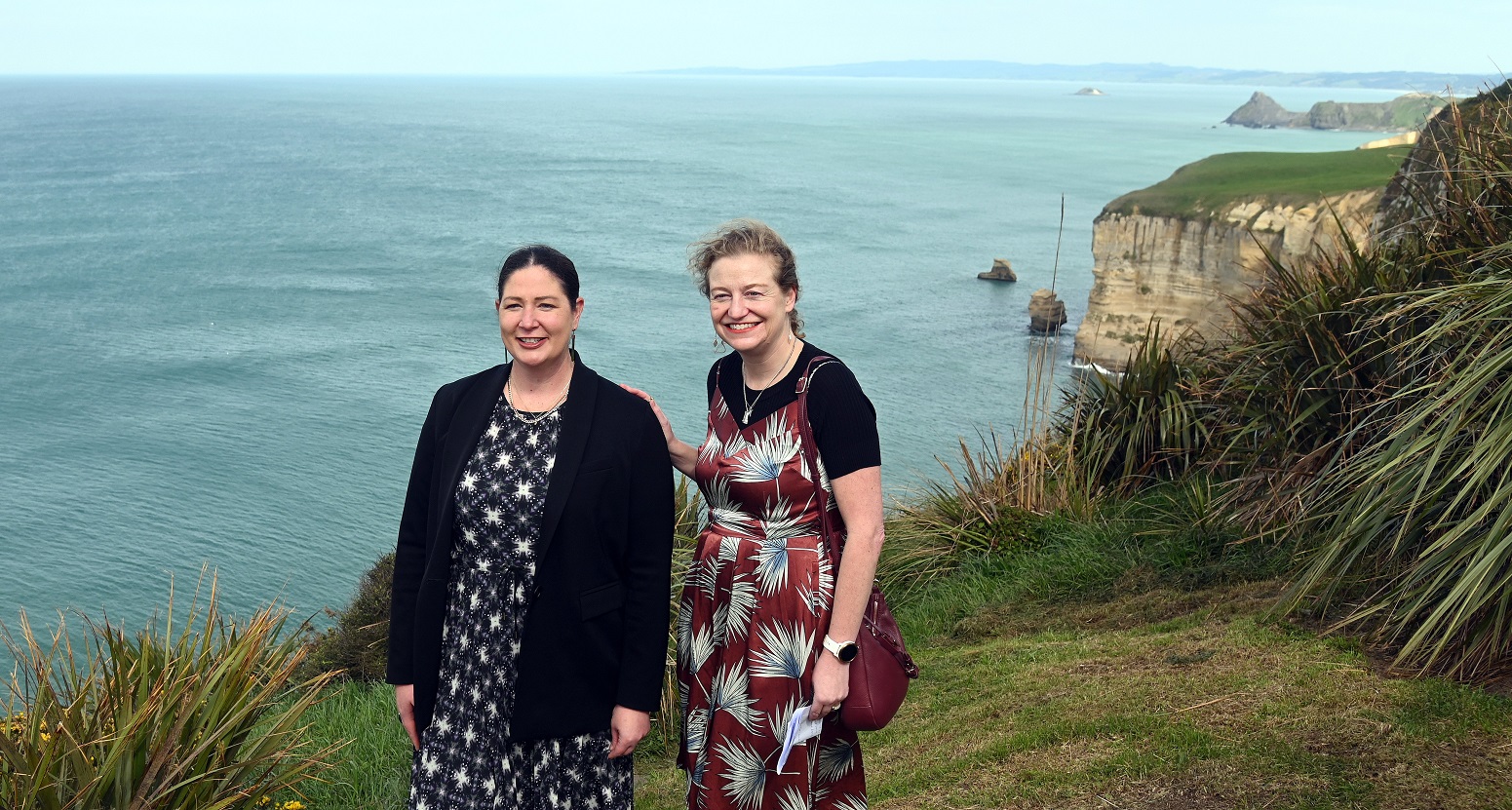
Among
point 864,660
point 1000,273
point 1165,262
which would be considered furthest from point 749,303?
point 1000,273

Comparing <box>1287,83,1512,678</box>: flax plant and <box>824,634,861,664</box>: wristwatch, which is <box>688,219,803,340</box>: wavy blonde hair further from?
<box>1287,83,1512,678</box>: flax plant

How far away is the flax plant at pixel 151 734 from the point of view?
3322 mm

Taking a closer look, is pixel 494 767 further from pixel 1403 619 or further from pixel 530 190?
pixel 530 190

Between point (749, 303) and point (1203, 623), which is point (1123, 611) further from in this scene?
point (749, 303)

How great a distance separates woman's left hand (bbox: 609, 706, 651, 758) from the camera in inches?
115

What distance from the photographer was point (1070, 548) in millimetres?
7898

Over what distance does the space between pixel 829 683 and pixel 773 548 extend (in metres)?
0.34

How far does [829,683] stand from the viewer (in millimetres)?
2846

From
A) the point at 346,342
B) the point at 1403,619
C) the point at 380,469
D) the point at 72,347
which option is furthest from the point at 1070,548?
the point at 72,347

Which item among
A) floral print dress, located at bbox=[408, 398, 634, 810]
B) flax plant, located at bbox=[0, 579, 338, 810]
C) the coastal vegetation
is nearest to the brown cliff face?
the coastal vegetation

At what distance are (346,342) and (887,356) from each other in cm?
1964

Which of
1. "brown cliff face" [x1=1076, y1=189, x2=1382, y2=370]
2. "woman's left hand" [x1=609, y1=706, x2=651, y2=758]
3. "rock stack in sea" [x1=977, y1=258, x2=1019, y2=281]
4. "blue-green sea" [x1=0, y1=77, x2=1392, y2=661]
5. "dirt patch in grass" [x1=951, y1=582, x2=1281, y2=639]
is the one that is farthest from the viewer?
"rock stack in sea" [x1=977, y1=258, x2=1019, y2=281]

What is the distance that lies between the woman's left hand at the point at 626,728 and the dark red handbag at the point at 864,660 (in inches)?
18.8

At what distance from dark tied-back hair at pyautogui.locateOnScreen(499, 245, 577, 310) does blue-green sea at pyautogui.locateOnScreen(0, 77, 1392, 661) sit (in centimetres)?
410
